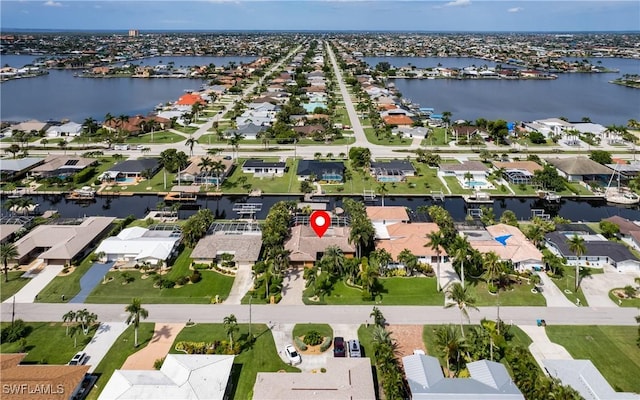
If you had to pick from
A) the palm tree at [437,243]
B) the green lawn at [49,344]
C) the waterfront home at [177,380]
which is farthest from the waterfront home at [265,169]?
the waterfront home at [177,380]

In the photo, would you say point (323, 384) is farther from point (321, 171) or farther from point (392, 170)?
point (392, 170)

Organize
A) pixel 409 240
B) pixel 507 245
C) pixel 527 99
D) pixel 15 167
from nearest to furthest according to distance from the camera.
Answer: pixel 507 245 < pixel 409 240 < pixel 15 167 < pixel 527 99

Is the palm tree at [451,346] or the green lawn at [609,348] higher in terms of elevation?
the palm tree at [451,346]

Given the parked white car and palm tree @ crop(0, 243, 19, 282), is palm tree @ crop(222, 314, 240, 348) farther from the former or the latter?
palm tree @ crop(0, 243, 19, 282)

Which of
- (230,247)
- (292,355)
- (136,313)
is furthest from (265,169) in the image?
(292,355)

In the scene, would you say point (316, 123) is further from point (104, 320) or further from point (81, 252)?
point (104, 320)

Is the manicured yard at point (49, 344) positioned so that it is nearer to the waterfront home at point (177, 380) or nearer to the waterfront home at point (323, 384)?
the waterfront home at point (177, 380)
